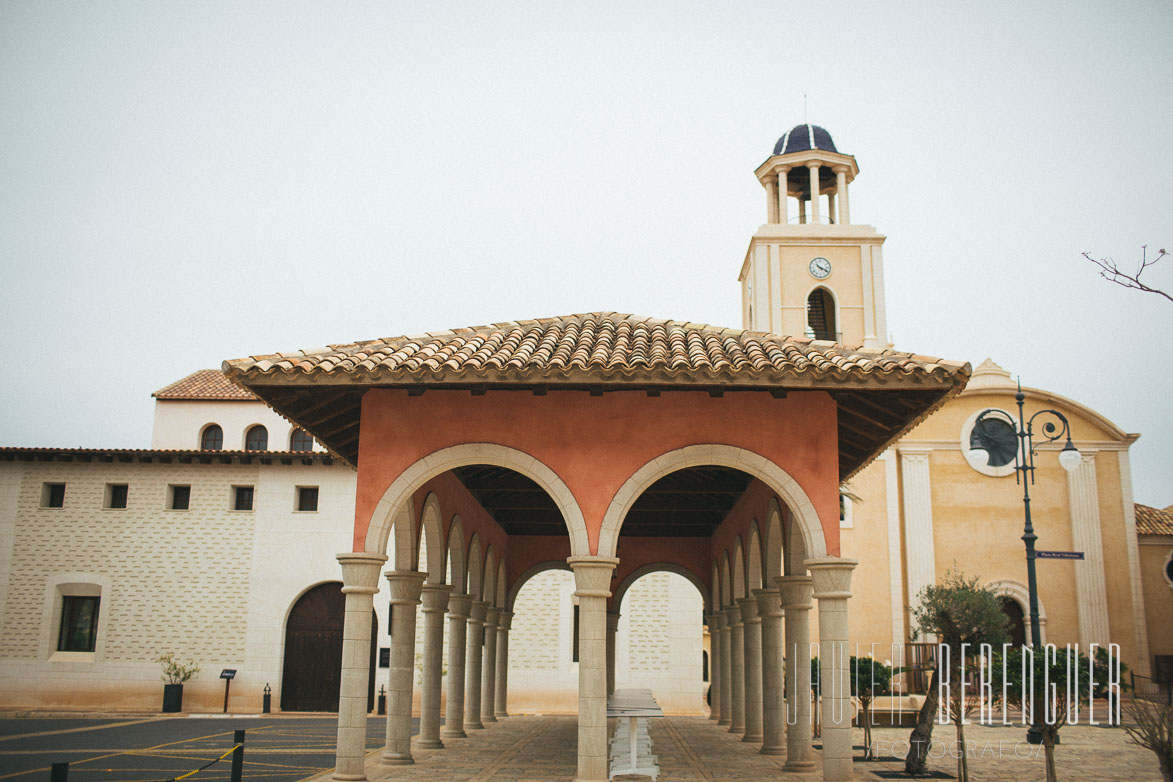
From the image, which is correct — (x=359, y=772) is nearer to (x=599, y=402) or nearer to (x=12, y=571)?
(x=599, y=402)

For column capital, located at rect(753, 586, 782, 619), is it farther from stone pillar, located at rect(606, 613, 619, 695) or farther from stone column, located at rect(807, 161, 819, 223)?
stone column, located at rect(807, 161, 819, 223)

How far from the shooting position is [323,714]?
25.4 meters

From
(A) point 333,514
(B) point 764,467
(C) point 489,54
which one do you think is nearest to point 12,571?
(A) point 333,514

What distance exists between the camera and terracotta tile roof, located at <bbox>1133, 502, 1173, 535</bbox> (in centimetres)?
3102

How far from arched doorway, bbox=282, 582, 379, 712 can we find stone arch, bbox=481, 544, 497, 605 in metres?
6.56

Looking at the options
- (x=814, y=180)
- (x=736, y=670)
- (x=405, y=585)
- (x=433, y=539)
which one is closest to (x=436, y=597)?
(x=433, y=539)

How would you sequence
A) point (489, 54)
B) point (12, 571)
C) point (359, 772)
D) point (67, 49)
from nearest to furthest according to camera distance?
point (359, 772)
point (489, 54)
point (67, 49)
point (12, 571)

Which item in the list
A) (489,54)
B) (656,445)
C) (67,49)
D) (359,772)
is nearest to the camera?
(359,772)

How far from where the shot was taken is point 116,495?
2697cm

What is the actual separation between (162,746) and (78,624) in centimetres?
1160

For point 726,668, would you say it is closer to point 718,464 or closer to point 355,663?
point 718,464

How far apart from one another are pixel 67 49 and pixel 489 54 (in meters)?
12.3

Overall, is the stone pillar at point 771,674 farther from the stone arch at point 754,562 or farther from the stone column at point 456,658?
the stone column at point 456,658

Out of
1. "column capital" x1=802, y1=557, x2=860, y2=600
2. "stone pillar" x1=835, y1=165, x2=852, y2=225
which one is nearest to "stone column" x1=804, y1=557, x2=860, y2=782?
"column capital" x1=802, y1=557, x2=860, y2=600
